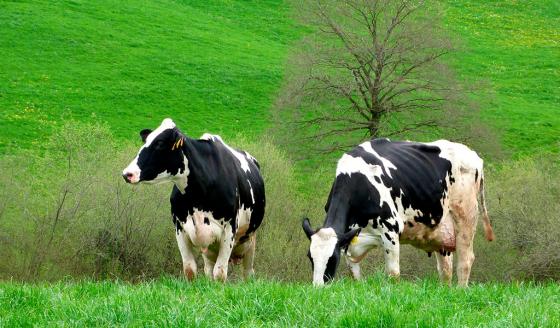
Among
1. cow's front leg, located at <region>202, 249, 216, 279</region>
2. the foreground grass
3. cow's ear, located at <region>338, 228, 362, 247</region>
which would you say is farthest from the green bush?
the foreground grass

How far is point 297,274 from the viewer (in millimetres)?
29875

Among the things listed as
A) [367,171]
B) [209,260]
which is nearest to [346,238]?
[367,171]

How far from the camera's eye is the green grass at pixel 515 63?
5731 cm

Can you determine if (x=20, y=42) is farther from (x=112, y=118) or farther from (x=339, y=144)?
(x=339, y=144)

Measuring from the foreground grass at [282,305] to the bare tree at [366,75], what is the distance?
3223 cm

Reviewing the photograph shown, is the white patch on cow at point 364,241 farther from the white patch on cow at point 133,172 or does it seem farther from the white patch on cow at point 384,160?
the white patch on cow at point 133,172

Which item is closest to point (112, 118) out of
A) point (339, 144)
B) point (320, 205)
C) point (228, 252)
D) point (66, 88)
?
point (66, 88)

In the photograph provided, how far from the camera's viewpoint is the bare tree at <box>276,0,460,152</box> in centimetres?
4272

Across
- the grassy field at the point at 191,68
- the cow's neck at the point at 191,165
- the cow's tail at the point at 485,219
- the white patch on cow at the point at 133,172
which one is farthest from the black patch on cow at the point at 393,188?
the white patch on cow at the point at 133,172

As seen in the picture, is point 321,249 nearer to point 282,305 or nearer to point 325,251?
point 325,251

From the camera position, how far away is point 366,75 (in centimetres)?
4334

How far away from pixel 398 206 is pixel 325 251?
2.54 meters

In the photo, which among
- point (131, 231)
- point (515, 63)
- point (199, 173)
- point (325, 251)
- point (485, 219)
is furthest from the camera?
point (515, 63)

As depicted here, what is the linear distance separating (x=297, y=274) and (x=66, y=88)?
32.7m
